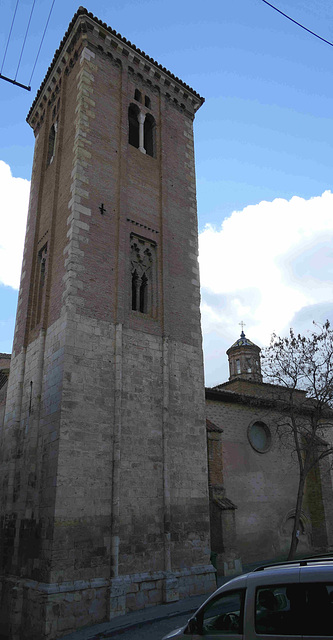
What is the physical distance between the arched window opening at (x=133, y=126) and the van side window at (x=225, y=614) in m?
15.7

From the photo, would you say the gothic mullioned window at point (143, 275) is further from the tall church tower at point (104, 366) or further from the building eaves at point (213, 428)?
the building eaves at point (213, 428)

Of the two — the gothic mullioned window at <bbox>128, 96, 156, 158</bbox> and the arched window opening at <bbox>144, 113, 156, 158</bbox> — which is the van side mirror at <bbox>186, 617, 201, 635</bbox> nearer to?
the gothic mullioned window at <bbox>128, 96, 156, 158</bbox>

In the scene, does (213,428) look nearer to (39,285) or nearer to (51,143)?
(39,285)

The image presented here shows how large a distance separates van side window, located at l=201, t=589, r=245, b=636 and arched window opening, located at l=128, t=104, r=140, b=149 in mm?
15670

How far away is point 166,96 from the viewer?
61.4ft

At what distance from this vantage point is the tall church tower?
36.3 feet

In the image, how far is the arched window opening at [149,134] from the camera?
17672 mm

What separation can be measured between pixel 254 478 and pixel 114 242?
11055 millimetres

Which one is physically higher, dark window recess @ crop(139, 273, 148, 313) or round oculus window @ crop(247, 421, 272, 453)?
dark window recess @ crop(139, 273, 148, 313)

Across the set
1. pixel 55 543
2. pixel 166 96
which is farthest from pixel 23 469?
pixel 166 96

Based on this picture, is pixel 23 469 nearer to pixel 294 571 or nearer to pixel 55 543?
pixel 55 543

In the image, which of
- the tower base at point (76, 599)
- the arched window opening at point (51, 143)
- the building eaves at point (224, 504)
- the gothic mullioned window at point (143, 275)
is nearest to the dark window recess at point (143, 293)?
the gothic mullioned window at point (143, 275)

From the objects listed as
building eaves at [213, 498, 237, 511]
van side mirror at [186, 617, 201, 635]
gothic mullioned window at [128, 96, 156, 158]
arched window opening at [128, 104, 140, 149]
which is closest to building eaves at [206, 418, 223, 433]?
building eaves at [213, 498, 237, 511]

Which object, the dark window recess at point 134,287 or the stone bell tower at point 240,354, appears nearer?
the dark window recess at point 134,287
